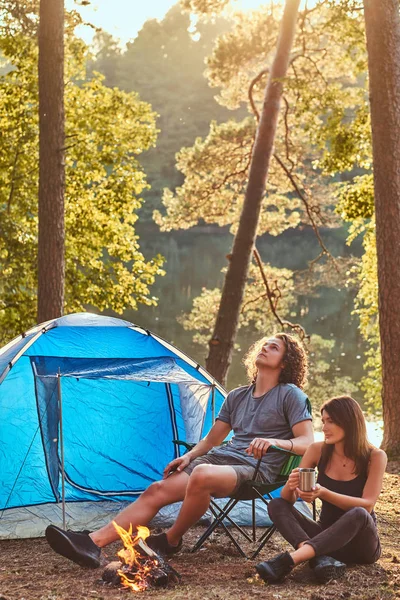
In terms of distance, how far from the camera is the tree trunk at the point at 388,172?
21.0 ft

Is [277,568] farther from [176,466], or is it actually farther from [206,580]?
[176,466]

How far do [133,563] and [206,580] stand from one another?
34cm

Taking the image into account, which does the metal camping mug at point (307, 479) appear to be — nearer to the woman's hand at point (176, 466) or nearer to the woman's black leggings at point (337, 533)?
the woman's black leggings at point (337, 533)

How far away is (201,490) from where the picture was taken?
351 centimetres

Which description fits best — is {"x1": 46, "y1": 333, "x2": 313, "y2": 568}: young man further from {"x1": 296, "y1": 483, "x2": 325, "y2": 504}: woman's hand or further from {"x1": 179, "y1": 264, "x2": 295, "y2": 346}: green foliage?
{"x1": 179, "y1": 264, "x2": 295, "y2": 346}: green foliage

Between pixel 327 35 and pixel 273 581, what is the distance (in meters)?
8.92

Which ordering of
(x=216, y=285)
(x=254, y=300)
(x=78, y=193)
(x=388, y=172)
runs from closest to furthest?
(x=388, y=172)
(x=254, y=300)
(x=78, y=193)
(x=216, y=285)

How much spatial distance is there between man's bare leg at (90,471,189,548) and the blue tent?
0.73 m

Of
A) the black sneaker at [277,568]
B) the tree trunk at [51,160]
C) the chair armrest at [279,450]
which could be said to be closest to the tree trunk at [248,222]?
the tree trunk at [51,160]

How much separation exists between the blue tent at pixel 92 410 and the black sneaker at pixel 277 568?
4.37ft

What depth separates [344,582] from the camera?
3250mm

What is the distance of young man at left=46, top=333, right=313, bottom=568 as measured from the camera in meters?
3.50

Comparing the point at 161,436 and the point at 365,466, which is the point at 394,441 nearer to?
the point at 161,436

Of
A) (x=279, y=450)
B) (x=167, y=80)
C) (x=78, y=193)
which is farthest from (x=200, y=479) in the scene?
(x=167, y=80)
